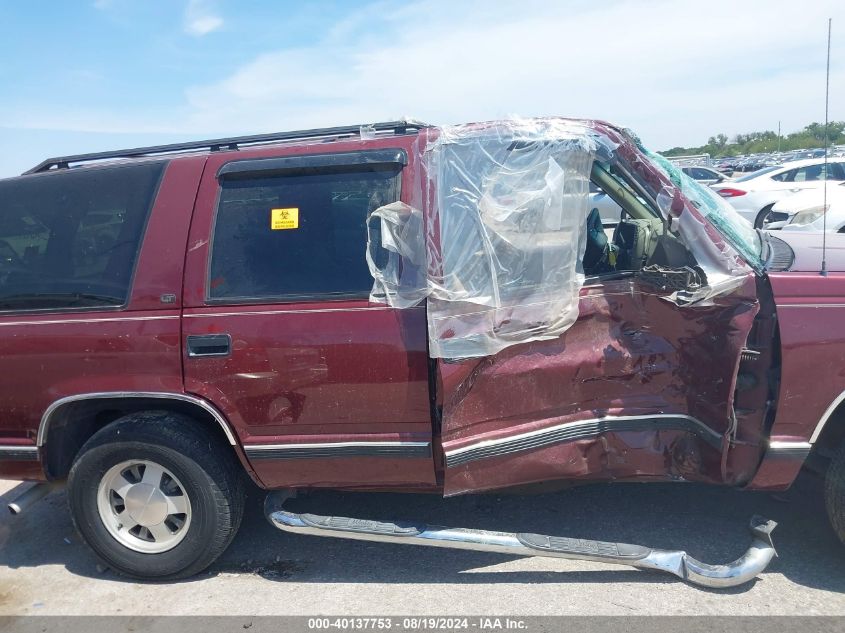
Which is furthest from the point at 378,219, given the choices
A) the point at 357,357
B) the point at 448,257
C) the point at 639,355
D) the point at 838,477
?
the point at 838,477

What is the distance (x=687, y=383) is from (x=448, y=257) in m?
1.17

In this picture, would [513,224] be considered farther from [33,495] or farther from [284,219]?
[33,495]

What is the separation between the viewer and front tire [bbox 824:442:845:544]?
117 inches

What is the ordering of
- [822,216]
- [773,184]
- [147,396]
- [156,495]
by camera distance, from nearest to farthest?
[147,396], [156,495], [822,216], [773,184]

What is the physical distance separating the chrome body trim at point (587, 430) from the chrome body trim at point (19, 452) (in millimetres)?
2058

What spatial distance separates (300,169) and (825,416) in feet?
8.02

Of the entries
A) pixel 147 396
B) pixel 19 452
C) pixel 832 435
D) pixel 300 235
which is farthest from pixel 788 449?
pixel 19 452

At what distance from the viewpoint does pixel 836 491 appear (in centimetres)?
299

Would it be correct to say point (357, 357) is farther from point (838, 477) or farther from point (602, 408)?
point (838, 477)

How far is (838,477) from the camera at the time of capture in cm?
297

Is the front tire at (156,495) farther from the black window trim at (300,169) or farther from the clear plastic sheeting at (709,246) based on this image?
the clear plastic sheeting at (709,246)

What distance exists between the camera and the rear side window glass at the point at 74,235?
3.17 metres

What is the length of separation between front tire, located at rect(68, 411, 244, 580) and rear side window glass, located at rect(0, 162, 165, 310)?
64cm

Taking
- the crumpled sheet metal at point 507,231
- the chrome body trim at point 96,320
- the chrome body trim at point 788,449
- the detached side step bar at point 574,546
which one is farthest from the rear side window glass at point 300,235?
the chrome body trim at point 788,449
